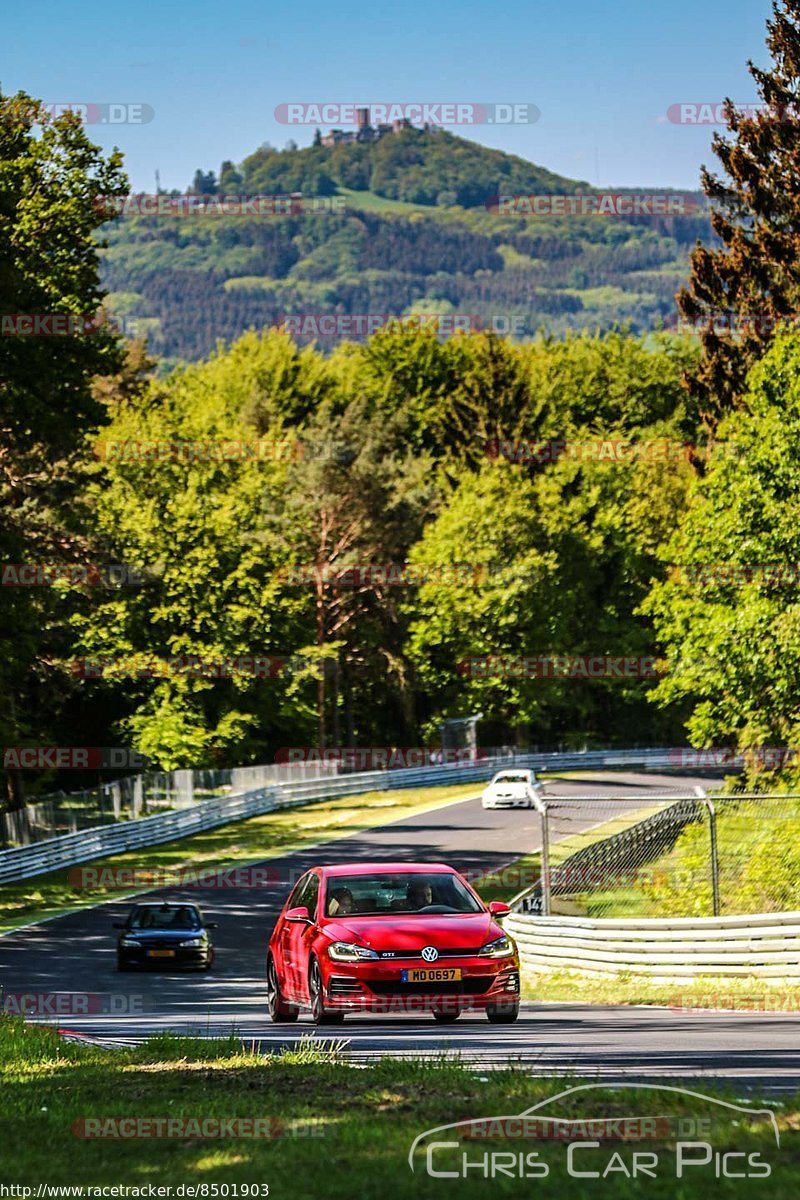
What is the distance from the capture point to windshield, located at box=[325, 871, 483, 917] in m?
15.9

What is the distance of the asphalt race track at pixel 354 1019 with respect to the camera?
37.9 ft

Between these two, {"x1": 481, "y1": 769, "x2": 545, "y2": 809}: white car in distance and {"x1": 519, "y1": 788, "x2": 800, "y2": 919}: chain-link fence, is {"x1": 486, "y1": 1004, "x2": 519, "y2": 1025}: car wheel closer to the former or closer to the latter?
{"x1": 519, "y1": 788, "x2": 800, "y2": 919}: chain-link fence

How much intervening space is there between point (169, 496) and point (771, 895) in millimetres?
50885

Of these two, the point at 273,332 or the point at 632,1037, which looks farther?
the point at 273,332

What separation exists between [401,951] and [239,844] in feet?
119

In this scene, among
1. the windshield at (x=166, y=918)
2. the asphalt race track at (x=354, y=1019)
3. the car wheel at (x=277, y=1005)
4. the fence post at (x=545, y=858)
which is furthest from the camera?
the windshield at (x=166, y=918)

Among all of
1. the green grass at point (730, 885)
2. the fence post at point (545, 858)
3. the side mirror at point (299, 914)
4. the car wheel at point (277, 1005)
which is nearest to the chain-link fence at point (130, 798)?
the green grass at point (730, 885)

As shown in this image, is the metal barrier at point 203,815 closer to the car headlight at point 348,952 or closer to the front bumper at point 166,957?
the front bumper at point 166,957

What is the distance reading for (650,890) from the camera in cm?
2527

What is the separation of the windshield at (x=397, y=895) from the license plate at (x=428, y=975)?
3.08 ft

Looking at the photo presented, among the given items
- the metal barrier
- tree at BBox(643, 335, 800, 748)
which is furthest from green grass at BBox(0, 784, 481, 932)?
tree at BBox(643, 335, 800, 748)

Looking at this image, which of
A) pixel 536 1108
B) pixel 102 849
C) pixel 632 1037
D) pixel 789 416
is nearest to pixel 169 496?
pixel 102 849

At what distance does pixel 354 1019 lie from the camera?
16656 mm

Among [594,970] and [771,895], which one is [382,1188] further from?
[771,895]
